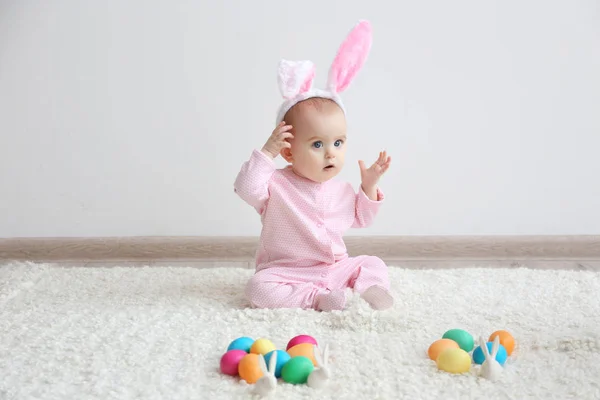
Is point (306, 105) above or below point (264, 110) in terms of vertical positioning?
above

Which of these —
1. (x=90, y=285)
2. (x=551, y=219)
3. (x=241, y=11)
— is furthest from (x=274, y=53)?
(x=551, y=219)

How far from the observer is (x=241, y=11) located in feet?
6.26

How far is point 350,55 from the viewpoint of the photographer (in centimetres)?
142

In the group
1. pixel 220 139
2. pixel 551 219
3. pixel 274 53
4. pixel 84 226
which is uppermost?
pixel 274 53

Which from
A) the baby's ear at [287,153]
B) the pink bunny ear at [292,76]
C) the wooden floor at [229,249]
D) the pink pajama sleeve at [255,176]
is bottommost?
the wooden floor at [229,249]

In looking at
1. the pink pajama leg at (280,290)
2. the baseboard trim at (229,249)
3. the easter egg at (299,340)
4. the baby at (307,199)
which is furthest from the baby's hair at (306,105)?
the baseboard trim at (229,249)

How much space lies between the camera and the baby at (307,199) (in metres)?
1.35

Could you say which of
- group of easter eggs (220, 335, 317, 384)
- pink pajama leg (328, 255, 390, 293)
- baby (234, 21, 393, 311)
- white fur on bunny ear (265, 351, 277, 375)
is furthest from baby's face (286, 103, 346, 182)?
white fur on bunny ear (265, 351, 277, 375)

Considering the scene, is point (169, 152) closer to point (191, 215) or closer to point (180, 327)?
point (191, 215)

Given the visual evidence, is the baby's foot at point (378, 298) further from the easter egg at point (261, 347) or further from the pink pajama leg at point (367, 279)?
the easter egg at point (261, 347)

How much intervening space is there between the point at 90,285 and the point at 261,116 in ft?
2.16

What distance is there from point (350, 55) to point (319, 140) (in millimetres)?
191

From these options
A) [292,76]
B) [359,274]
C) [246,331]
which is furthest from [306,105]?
[246,331]

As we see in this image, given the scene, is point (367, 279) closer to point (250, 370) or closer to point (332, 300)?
point (332, 300)
